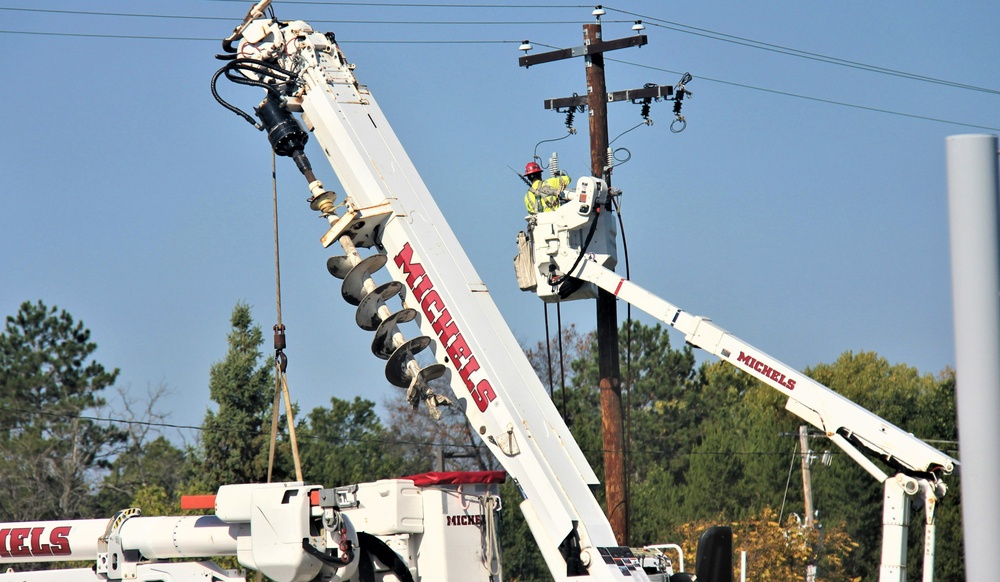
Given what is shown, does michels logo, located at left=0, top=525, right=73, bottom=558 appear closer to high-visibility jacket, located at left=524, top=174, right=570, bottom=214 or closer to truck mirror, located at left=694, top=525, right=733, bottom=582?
truck mirror, located at left=694, top=525, right=733, bottom=582

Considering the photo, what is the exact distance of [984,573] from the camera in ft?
8.05

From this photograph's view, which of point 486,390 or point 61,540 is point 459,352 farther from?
point 61,540

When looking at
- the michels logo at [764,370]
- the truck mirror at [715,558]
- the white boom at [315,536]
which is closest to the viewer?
the truck mirror at [715,558]

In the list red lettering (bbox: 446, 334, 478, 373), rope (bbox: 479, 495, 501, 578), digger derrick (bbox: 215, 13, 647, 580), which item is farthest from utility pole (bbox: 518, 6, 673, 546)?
rope (bbox: 479, 495, 501, 578)

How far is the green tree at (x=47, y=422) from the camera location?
39688 mm

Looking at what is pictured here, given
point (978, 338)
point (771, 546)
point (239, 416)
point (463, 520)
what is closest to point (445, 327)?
point (463, 520)

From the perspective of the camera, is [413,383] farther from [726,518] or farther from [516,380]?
[726,518]

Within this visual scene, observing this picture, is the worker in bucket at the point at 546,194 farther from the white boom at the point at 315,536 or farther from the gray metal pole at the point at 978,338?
the gray metal pole at the point at 978,338

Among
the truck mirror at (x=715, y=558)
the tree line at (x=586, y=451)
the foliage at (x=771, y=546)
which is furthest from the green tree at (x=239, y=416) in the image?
the truck mirror at (x=715, y=558)

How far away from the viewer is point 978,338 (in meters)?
2.48

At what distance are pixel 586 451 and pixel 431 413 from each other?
29.5 meters

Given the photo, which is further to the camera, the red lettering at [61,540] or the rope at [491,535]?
the red lettering at [61,540]

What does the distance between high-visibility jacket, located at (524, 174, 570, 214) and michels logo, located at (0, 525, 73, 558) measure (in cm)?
626

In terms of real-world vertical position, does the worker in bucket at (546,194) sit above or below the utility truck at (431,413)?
above
